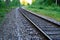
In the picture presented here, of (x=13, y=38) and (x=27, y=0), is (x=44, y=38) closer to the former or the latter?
(x=13, y=38)

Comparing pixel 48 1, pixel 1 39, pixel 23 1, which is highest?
pixel 1 39

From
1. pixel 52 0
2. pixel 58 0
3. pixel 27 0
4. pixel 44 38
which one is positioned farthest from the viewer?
pixel 27 0

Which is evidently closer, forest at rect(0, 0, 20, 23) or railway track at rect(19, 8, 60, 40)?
railway track at rect(19, 8, 60, 40)

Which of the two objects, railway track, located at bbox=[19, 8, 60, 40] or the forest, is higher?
railway track, located at bbox=[19, 8, 60, 40]

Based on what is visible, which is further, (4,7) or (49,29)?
(4,7)

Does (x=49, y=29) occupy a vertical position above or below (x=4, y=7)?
above

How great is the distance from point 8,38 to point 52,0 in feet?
138

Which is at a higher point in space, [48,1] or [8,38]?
[8,38]

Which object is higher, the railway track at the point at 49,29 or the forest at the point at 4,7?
the railway track at the point at 49,29

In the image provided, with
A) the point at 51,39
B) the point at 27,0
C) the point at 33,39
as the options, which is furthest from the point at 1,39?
the point at 27,0

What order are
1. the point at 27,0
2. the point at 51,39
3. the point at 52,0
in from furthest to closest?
the point at 27,0 < the point at 52,0 < the point at 51,39

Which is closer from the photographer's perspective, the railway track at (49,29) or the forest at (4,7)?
the railway track at (49,29)

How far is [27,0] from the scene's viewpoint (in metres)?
192

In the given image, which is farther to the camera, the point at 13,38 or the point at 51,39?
the point at 13,38
